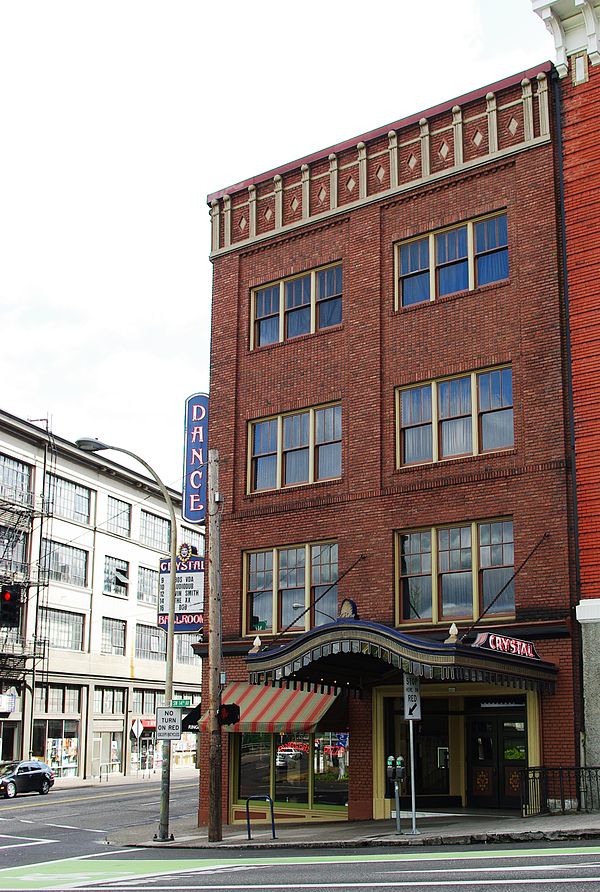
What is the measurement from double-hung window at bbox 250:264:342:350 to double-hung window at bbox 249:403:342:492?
7.65 ft

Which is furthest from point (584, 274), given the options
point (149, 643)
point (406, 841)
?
point (149, 643)

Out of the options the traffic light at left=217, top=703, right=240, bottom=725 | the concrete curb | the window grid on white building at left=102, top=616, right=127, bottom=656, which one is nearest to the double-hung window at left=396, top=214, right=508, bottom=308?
the traffic light at left=217, top=703, right=240, bottom=725

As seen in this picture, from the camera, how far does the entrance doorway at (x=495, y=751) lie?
2359cm

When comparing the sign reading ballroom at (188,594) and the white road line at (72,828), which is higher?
the sign reading ballroom at (188,594)

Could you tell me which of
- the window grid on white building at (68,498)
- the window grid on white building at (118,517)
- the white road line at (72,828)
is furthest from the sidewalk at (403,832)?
the window grid on white building at (118,517)

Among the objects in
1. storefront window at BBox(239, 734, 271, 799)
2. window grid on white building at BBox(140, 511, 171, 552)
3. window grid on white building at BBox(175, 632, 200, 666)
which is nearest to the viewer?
storefront window at BBox(239, 734, 271, 799)

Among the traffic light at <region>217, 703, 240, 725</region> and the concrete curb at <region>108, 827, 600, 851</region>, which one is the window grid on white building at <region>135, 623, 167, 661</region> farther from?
the traffic light at <region>217, 703, 240, 725</region>

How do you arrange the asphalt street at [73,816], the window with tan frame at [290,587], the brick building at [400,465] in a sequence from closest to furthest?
the brick building at [400,465]
the asphalt street at [73,816]
the window with tan frame at [290,587]

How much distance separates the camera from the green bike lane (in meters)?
15.6

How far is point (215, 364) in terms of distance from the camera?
3081 cm

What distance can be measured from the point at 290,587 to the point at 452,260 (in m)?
9.29

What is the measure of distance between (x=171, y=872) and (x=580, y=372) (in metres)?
13.5

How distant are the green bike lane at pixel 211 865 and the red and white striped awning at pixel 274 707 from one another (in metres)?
4.69

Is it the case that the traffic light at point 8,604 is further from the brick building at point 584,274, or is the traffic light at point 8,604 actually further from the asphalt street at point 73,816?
the brick building at point 584,274
